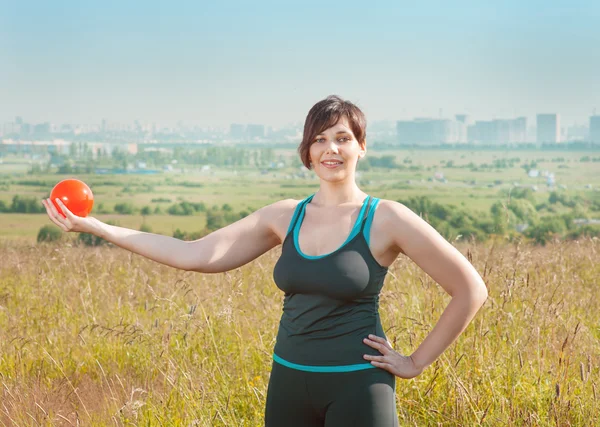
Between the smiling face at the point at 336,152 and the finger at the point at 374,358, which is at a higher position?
the smiling face at the point at 336,152

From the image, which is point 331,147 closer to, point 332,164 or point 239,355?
point 332,164

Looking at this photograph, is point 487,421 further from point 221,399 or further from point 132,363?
point 132,363

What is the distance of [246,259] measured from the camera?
2678 millimetres

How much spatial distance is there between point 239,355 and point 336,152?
2.53 meters

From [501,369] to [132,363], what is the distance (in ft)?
8.18

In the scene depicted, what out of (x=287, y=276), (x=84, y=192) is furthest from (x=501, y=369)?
(x=84, y=192)

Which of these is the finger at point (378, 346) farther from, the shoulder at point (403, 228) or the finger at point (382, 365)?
the shoulder at point (403, 228)

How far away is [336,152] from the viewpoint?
7.77 feet

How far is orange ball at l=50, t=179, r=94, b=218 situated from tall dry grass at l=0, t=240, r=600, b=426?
81 centimetres

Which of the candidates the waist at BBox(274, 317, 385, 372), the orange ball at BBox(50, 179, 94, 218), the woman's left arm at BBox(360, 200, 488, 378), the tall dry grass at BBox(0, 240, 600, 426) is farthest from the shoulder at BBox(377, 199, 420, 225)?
the orange ball at BBox(50, 179, 94, 218)

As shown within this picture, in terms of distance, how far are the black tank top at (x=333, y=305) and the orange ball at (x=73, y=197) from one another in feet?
3.26

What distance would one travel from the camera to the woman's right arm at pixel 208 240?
2.61 m

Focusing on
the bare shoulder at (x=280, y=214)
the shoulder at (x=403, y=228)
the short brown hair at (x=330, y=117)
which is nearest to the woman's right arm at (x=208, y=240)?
the bare shoulder at (x=280, y=214)

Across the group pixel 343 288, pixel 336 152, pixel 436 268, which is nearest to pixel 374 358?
pixel 343 288
